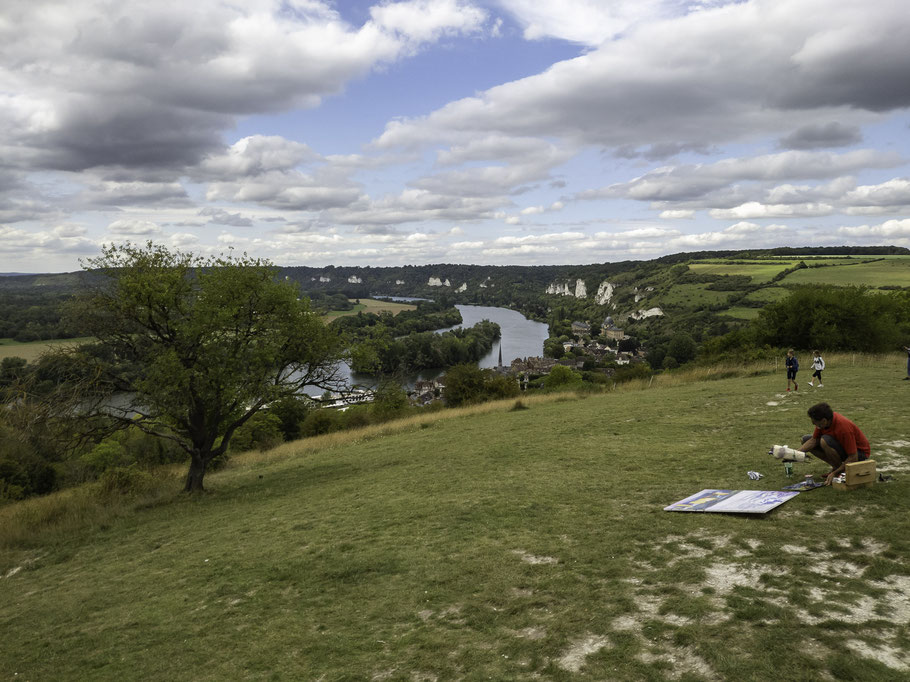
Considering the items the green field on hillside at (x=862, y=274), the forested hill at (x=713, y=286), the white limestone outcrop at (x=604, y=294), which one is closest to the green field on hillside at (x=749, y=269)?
the forested hill at (x=713, y=286)

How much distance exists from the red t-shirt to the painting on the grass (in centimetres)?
98

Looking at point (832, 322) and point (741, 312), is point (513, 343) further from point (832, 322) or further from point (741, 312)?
point (832, 322)

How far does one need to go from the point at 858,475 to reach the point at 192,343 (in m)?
13.2

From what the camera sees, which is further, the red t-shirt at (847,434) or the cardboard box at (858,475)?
the red t-shirt at (847,434)

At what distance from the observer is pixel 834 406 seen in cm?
1385

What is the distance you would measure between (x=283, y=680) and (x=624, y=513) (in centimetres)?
489

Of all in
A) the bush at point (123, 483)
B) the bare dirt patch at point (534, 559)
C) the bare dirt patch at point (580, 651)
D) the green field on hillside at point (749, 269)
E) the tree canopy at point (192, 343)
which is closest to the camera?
the bare dirt patch at point (580, 651)

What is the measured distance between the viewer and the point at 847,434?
23.7ft

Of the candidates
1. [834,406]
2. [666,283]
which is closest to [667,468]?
[834,406]

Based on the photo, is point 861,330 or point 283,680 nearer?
point 283,680

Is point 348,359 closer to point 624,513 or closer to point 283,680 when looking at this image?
point 624,513

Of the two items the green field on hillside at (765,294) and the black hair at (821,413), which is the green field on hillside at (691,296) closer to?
the green field on hillside at (765,294)

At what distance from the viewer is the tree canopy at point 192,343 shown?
12508 mm

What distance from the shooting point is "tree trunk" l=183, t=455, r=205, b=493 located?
549 inches
